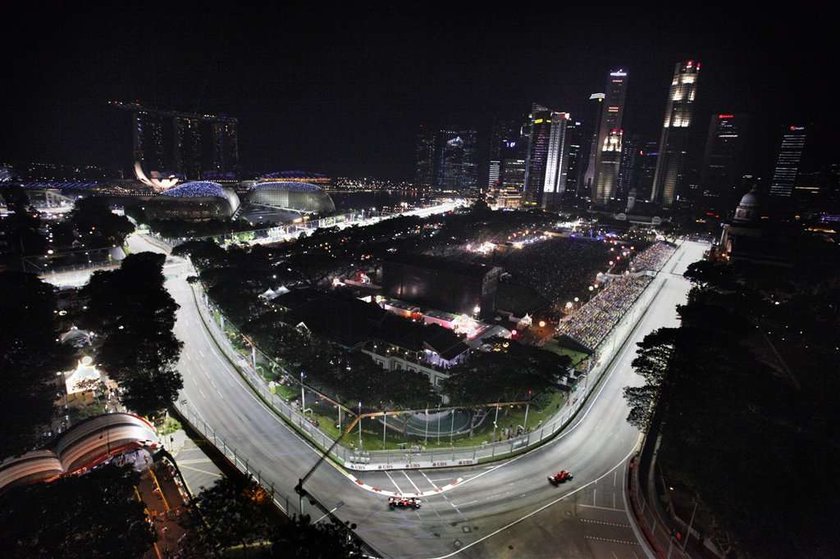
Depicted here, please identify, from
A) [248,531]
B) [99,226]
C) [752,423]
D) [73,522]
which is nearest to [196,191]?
[99,226]

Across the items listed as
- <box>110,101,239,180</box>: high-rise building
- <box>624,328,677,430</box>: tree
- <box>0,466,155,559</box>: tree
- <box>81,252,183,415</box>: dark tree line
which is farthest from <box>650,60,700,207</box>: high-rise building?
<box>0,466,155,559</box>: tree

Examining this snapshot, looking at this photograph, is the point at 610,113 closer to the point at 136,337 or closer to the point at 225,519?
the point at 136,337

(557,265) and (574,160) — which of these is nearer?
(557,265)

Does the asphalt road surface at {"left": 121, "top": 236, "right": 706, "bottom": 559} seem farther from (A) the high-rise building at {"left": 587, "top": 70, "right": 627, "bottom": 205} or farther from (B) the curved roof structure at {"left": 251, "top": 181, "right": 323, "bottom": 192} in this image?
(A) the high-rise building at {"left": 587, "top": 70, "right": 627, "bottom": 205}

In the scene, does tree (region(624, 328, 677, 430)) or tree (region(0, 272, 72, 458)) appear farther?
tree (region(624, 328, 677, 430))

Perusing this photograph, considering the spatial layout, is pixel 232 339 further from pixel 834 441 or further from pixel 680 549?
pixel 834 441

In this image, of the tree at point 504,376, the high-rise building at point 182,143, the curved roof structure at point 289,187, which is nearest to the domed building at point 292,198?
the curved roof structure at point 289,187
